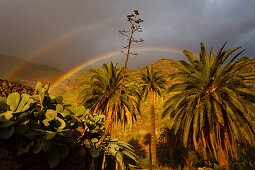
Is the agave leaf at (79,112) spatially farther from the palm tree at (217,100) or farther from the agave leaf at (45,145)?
the palm tree at (217,100)

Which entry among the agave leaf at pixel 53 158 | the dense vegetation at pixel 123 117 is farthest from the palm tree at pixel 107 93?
the agave leaf at pixel 53 158

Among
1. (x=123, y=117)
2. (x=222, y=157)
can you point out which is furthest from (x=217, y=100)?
(x=123, y=117)

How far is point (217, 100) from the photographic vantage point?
9016mm

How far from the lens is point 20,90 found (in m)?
3.95

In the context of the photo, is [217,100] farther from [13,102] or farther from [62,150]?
[13,102]

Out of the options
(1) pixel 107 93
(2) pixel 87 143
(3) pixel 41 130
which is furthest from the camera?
(1) pixel 107 93

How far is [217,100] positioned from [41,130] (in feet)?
31.4

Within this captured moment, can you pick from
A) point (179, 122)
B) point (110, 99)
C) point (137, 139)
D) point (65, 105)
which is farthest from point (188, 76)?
point (137, 139)

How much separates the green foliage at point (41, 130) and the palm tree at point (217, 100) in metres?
8.10

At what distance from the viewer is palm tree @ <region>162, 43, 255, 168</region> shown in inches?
346

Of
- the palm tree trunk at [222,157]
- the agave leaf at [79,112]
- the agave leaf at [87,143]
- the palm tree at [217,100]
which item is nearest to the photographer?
the agave leaf at [87,143]

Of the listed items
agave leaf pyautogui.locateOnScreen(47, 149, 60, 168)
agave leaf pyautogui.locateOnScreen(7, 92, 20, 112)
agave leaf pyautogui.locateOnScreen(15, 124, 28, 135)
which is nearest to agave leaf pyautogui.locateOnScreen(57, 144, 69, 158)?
agave leaf pyautogui.locateOnScreen(47, 149, 60, 168)

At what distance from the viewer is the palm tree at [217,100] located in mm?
8797

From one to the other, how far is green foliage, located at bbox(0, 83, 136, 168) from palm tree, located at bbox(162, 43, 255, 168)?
8105mm
